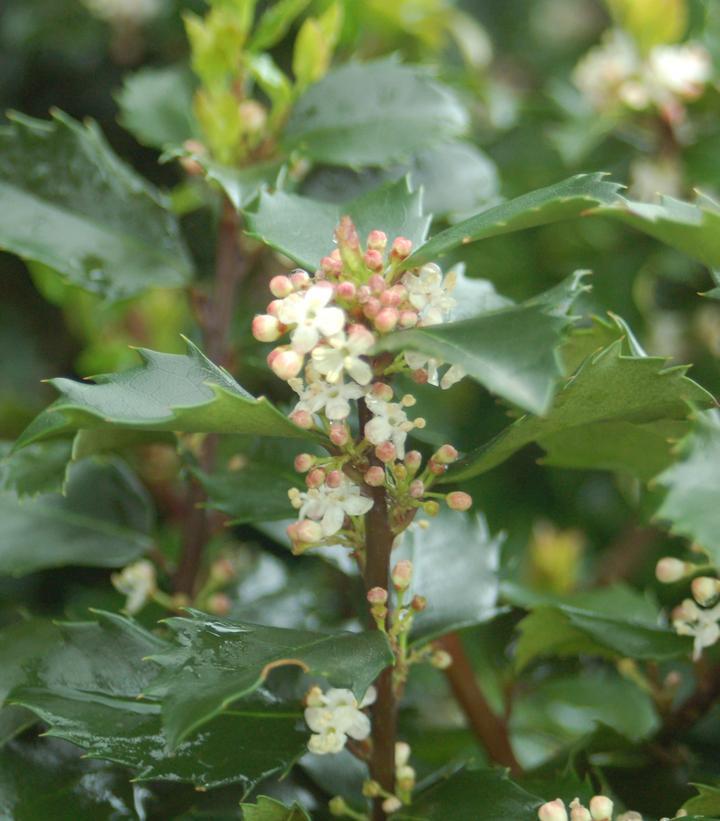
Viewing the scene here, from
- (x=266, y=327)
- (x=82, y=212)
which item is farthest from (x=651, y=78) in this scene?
(x=266, y=327)

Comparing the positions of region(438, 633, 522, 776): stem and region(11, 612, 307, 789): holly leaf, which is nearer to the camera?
region(11, 612, 307, 789): holly leaf

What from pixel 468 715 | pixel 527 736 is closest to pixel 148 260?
pixel 468 715

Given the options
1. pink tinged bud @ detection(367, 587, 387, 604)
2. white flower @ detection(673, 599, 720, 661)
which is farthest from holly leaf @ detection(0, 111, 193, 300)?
white flower @ detection(673, 599, 720, 661)

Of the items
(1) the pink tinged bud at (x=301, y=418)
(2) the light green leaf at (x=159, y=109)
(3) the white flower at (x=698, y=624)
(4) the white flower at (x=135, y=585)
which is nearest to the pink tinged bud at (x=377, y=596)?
(1) the pink tinged bud at (x=301, y=418)

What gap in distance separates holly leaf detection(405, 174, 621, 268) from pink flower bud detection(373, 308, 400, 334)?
45 mm

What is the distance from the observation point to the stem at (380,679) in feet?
1.96

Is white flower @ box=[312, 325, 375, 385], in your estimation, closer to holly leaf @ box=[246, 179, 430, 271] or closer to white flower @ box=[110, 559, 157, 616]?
holly leaf @ box=[246, 179, 430, 271]

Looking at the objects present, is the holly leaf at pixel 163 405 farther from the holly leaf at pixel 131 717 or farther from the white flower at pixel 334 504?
the holly leaf at pixel 131 717

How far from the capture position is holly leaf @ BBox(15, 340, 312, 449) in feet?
1.73

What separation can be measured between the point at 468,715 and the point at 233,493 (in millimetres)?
295

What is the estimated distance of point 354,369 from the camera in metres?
0.55

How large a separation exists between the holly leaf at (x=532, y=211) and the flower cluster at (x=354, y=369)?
0.09 ft

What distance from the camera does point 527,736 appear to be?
104 cm

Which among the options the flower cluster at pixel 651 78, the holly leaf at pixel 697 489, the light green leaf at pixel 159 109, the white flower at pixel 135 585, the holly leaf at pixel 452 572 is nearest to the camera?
the holly leaf at pixel 697 489
